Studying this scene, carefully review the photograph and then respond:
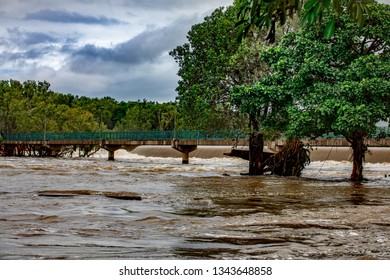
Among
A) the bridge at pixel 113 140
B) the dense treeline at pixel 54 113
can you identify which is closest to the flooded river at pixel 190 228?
the bridge at pixel 113 140

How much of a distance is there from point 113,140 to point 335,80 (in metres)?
37.5

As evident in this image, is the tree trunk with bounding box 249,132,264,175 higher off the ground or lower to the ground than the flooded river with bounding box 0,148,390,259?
higher

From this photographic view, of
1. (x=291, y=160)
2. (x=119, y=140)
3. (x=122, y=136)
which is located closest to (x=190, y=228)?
(x=291, y=160)

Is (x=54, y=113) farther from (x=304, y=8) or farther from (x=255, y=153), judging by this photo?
(x=304, y=8)

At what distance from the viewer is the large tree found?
19859mm

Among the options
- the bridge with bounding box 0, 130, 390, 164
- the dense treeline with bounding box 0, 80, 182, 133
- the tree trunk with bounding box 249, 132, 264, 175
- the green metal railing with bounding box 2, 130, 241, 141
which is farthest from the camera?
the dense treeline with bounding box 0, 80, 182, 133

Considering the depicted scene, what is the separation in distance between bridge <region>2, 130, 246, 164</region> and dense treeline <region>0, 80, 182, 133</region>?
2.20 meters

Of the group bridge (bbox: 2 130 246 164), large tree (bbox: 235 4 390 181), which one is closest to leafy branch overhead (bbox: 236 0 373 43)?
large tree (bbox: 235 4 390 181)

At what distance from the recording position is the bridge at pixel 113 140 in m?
49.4

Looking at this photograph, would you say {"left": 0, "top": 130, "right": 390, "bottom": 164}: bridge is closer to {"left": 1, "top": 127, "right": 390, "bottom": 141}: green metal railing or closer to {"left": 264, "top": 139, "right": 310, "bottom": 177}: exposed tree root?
{"left": 1, "top": 127, "right": 390, "bottom": 141}: green metal railing

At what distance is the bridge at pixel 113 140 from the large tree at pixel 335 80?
19.8 meters

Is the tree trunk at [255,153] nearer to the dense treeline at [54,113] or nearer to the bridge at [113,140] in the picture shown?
the bridge at [113,140]
